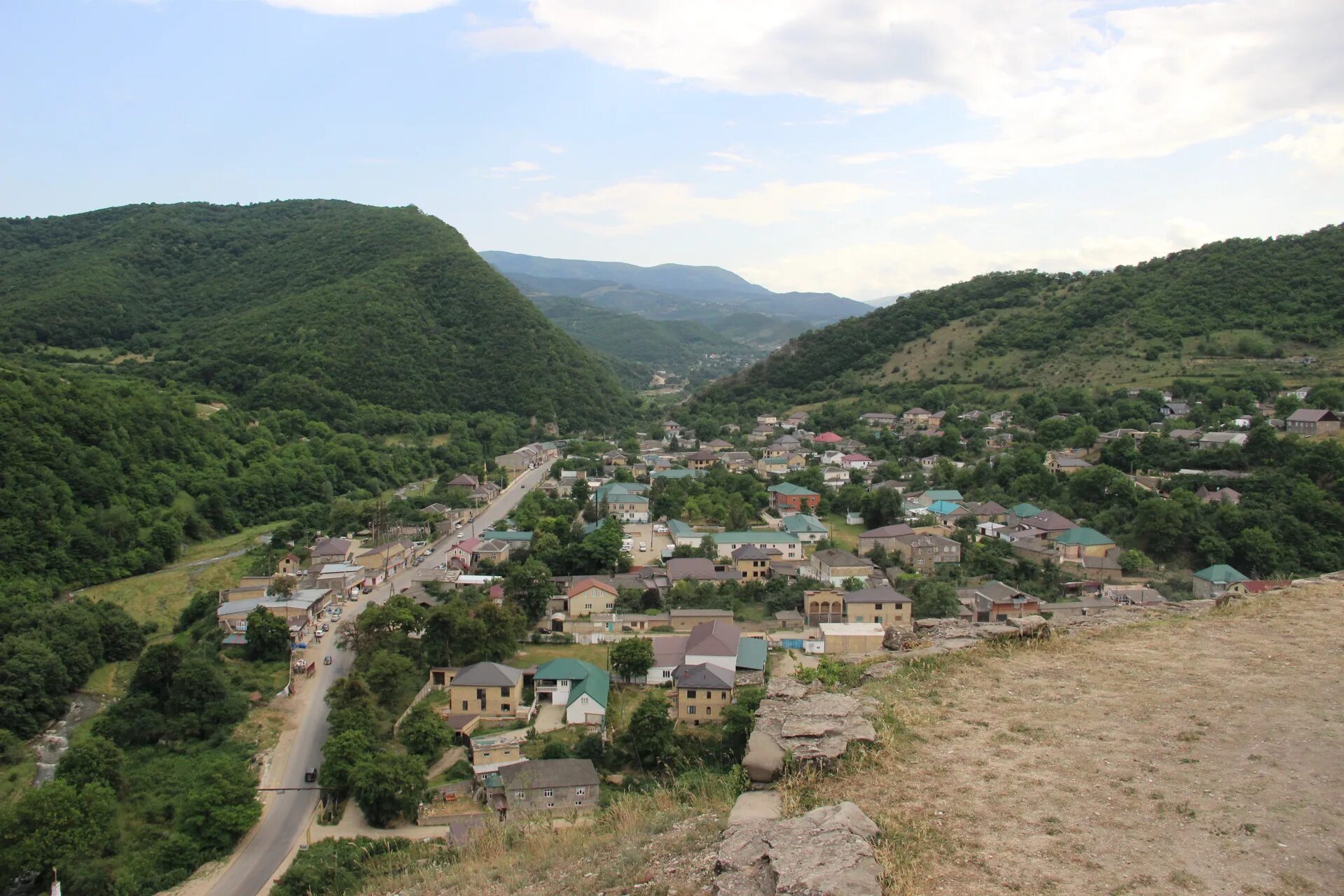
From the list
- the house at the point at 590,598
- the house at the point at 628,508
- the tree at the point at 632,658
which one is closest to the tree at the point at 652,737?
the tree at the point at 632,658

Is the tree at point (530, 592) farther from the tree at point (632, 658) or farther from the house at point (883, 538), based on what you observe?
the house at point (883, 538)

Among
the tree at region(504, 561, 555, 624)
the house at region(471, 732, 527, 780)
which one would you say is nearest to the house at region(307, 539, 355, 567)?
the tree at region(504, 561, 555, 624)

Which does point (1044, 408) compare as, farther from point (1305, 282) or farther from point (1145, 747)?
point (1145, 747)

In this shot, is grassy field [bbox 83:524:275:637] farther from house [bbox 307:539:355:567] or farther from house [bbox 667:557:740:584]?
house [bbox 667:557:740:584]

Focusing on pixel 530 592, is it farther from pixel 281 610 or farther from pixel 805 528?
pixel 805 528

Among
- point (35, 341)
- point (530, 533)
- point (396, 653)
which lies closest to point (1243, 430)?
point (530, 533)
